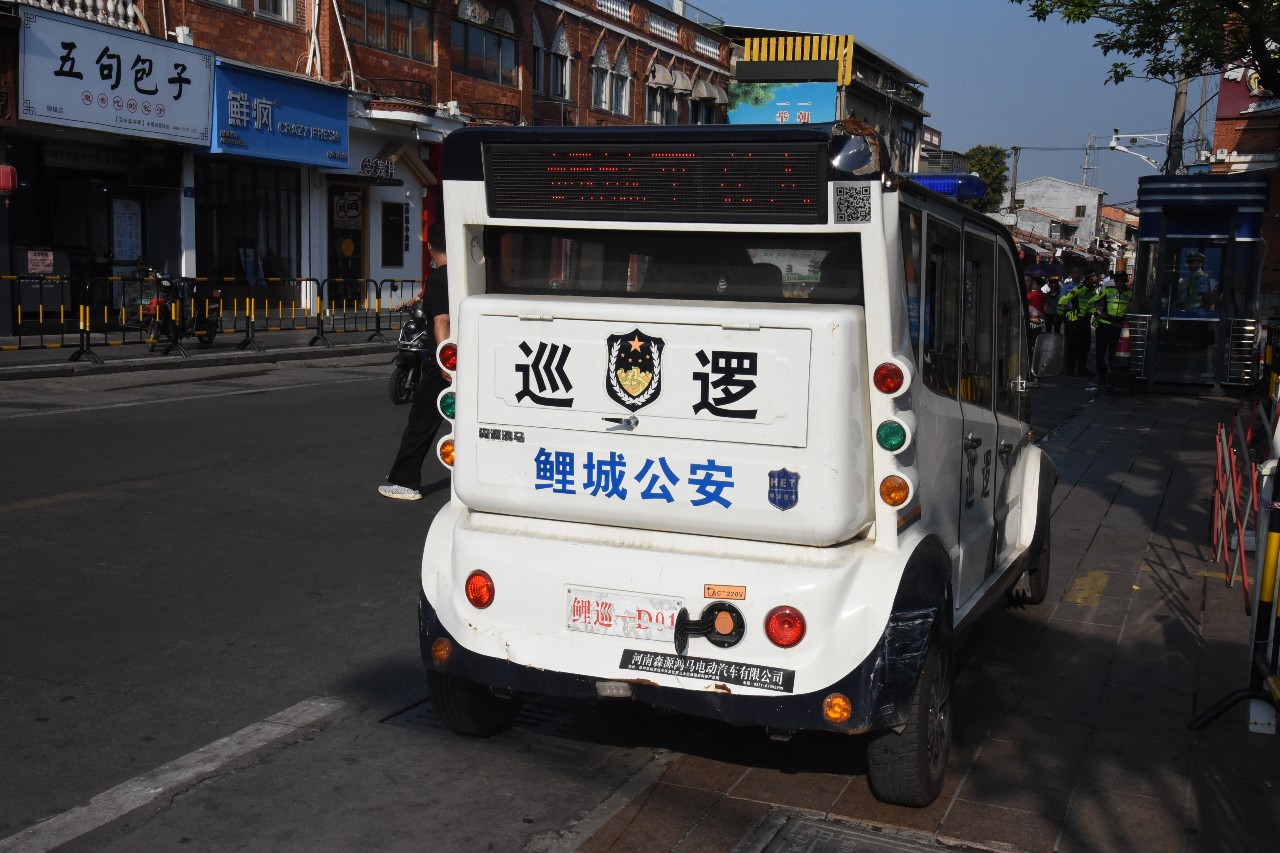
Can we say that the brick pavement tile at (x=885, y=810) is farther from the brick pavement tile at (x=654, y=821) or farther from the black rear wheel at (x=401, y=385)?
the black rear wheel at (x=401, y=385)

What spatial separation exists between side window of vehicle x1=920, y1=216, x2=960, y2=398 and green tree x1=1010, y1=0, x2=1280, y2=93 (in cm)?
852

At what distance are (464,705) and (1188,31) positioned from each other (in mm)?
11635

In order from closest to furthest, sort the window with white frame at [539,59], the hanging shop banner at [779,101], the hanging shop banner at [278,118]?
the hanging shop banner at [278,118], the window with white frame at [539,59], the hanging shop banner at [779,101]

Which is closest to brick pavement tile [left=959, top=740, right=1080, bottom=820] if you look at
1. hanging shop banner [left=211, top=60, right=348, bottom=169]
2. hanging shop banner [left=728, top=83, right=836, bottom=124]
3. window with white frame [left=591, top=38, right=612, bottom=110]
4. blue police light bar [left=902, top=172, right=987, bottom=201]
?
blue police light bar [left=902, top=172, right=987, bottom=201]

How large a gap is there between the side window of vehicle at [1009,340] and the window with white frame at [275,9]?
22917 millimetres

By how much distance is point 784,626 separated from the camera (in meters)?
4.04

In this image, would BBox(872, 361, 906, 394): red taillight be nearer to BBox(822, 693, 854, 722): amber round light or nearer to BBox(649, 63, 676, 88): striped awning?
BBox(822, 693, 854, 722): amber round light

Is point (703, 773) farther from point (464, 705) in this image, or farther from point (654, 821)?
point (464, 705)

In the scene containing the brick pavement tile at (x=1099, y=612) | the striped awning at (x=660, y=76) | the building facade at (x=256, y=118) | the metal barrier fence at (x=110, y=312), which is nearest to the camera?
the brick pavement tile at (x=1099, y=612)

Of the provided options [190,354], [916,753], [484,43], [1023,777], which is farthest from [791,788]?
[484,43]

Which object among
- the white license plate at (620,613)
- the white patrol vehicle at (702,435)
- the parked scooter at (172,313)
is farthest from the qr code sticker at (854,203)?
the parked scooter at (172,313)

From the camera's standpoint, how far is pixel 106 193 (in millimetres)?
23422

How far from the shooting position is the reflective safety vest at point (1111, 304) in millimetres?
20922

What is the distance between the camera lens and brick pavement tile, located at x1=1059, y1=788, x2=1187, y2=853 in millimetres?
4078
